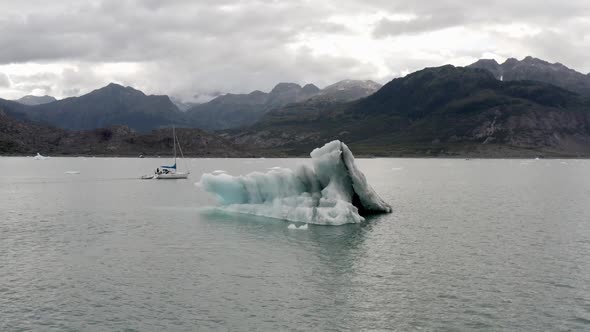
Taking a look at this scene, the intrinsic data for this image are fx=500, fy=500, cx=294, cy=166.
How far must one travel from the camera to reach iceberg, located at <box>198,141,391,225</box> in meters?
45.0

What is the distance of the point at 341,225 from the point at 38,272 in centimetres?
2449

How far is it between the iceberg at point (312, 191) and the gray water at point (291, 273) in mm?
1859

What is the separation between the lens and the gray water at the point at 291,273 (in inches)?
849

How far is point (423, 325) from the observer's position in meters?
20.7

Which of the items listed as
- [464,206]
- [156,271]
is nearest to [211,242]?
[156,271]

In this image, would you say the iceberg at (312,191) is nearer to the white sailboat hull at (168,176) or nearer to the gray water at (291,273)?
the gray water at (291,273)

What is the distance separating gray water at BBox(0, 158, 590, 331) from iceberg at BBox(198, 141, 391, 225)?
73.2 inches

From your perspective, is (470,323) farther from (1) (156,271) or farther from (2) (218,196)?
(2) (218,196)

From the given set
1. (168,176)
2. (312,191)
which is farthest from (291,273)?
(168,176)

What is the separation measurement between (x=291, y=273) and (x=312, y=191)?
812 inches

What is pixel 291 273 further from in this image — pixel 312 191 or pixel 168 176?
pixel 168 176

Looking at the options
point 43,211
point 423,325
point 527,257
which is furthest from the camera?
point 43,211

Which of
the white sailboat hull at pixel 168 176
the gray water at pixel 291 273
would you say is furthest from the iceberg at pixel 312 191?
the white sailboat hull at pixel 168 176

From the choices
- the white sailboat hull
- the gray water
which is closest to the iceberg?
the gray water
